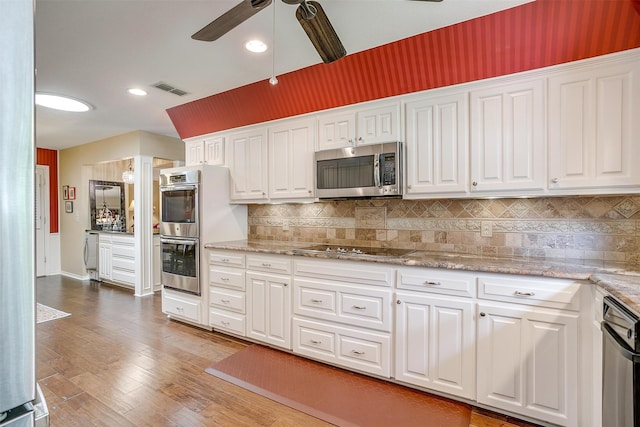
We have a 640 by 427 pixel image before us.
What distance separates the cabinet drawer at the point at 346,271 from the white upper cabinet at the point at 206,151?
185 cm

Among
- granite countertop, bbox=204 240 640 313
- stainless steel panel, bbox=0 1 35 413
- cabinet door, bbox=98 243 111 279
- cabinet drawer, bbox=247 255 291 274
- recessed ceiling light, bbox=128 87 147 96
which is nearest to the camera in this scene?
stainless steel panel, bbox=0 1 35 413

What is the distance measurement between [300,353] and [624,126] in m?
2.88

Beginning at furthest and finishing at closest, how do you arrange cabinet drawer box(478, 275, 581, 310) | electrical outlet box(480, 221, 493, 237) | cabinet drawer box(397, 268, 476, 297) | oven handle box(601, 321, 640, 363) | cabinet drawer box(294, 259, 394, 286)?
electrical outlet box(480, 221, 493, 237) < cabinet drawer box(294, 259, 394, 286) < cabinet drawer box(397, 268, 476, 297) < cabinet drawer box(478, 275, 581, 310) < oven handle box(601, 321, 640, 363)

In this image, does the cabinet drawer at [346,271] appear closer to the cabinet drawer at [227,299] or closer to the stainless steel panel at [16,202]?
the cabinet drawer at [227,299]

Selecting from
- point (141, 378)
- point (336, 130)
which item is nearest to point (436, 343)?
point (336, 130)

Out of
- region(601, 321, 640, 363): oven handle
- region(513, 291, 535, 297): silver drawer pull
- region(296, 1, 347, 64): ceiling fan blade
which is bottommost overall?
region(601, 321, 640, 363): oven handle

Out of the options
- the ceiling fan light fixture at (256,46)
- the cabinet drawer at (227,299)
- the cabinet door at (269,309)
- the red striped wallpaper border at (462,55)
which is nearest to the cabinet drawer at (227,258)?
the cabinet door at (269,309)

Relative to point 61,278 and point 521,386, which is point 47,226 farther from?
point 521,386

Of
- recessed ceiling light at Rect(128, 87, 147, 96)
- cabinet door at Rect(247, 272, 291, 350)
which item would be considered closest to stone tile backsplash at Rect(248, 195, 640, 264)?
cabinet door at Rect(247, 272, 291, 350)

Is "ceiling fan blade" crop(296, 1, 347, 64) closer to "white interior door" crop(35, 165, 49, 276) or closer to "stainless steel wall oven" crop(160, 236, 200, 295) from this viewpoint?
"stainless steel wall oven" crop(160, 236, 200, 295)

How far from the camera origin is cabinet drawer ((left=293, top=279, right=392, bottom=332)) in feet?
7.84

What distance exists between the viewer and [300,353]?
2.79 m

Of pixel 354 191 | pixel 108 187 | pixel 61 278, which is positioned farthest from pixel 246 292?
pixel 61 278

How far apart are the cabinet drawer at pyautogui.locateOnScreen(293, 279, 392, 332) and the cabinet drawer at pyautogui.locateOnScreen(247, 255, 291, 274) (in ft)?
0.58
